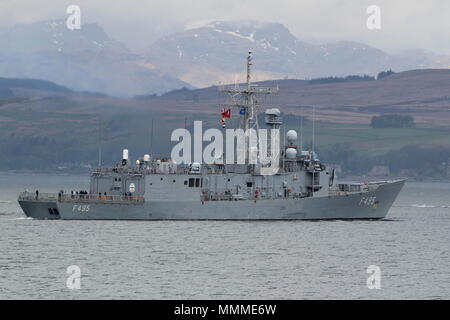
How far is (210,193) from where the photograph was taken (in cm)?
7606

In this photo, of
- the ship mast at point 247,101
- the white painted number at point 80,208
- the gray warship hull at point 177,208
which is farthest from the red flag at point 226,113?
the white painted number at point 80,208

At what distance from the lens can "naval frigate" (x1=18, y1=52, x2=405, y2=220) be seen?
247 feet

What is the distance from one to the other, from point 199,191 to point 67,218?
31.5 ft

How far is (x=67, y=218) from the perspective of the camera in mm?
76438

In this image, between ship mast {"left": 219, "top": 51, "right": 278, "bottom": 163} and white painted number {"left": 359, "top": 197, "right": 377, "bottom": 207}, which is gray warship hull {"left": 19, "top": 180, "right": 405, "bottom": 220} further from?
ship mast {"left": 219, "top": 51, "right": 278, "bottom": 163}

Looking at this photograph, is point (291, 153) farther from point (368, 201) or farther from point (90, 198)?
point (90, 198)

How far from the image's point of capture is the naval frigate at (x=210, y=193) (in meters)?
75.3

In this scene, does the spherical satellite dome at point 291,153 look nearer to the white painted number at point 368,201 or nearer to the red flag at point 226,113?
the red flag at point 226,113

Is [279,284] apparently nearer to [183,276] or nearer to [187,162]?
[183,276]

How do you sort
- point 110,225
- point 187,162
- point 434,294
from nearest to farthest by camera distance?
point 434,294 → point 110,225 → point 187,162

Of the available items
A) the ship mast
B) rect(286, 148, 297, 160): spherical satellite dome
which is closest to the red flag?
the ship mast

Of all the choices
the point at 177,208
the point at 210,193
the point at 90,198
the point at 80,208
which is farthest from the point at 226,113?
the point at 80,208

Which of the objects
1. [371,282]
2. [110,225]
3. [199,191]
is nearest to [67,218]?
[110,225]

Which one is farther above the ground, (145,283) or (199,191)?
(199,191)
